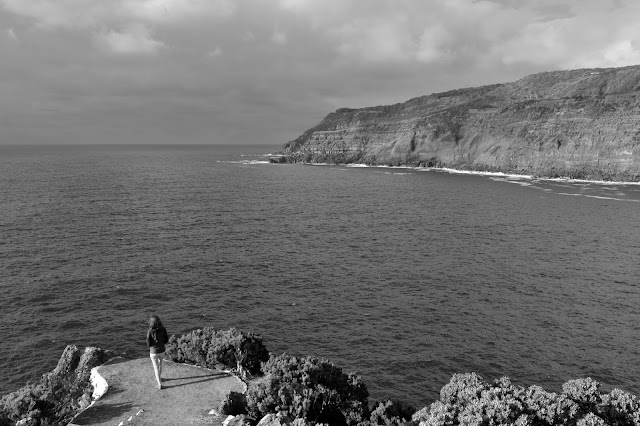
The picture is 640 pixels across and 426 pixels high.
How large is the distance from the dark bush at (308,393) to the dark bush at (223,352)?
4.93 feet

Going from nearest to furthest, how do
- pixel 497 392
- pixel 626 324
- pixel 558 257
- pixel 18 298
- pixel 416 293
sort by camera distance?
pixel 497 392, pixel 626 324, pixel 18 298, pixel 416 293, pixel 558 257

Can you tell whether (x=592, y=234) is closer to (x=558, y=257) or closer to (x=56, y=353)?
(x=558, y=257)

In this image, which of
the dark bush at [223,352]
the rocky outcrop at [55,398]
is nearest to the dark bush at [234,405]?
the dark bush at [223,352]

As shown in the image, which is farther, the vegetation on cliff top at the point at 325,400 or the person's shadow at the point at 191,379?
the person's shadow at the point at 191,379

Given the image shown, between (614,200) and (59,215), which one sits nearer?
(59,215)

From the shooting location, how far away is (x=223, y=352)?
27484 mm

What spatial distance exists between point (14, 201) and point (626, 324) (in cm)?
11533

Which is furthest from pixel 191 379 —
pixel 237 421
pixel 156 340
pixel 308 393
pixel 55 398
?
pixel 308 393

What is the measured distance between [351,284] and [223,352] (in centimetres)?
2740

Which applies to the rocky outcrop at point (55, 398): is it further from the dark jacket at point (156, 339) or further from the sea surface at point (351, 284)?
the sea surface at point (351, 284)

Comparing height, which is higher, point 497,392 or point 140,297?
point 497,392

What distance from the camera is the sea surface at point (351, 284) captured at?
122ft

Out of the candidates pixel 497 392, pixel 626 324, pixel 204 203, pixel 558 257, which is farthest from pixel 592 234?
pixel 204 203

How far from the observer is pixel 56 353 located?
119 feet
